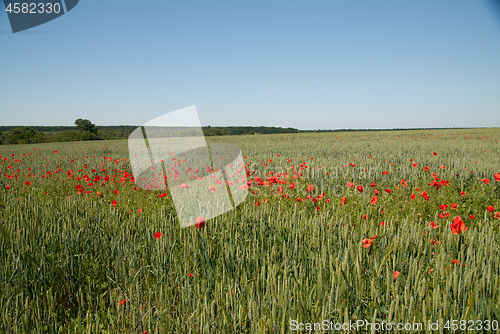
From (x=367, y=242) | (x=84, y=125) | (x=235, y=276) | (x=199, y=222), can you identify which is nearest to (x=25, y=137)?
(x=84, y=125)

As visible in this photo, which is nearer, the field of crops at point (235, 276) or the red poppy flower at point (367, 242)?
the field of crops at point (235, 276)

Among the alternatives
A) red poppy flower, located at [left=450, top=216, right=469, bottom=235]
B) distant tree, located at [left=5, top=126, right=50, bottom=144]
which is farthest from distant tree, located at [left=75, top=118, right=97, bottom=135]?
red poppy flower, located at [left=450, top=216, right=469, bottom=235]

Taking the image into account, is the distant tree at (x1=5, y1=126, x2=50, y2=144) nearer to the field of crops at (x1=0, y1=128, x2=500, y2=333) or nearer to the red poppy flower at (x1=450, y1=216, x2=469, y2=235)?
the field of crops at (x1=0, y1=128, x2=500, y2=333)

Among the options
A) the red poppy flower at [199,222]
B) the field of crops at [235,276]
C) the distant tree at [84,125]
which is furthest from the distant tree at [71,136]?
the red poppy flower at [199,222]

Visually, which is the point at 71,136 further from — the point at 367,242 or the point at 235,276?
the point at 367,242

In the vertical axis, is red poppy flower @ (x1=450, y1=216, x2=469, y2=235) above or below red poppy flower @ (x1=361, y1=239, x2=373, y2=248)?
above

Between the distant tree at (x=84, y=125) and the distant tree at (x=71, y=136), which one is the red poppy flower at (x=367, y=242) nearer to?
the distant tree at (x=71, y=136)

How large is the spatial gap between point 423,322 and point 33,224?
304cm

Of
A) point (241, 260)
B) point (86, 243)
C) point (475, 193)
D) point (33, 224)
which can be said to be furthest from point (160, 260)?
point (475, 193)

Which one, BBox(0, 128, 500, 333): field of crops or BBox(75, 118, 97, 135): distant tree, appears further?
BBox(75, 118, 97, 135): distant tree

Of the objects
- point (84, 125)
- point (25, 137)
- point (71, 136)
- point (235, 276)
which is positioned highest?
point (84, 125)

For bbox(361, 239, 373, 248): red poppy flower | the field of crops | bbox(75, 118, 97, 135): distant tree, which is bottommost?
the field of crops

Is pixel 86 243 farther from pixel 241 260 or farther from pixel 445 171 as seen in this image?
pixel 445 171

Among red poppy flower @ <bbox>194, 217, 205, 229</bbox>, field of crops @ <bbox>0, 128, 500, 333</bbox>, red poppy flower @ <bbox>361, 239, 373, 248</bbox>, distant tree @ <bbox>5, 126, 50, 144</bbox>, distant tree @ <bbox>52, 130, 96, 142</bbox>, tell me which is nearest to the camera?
field of crops @ <bbox>0, 128, 500, 333</bbox>
